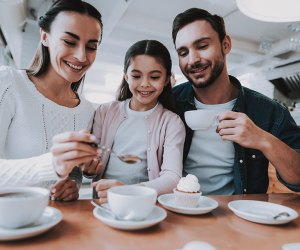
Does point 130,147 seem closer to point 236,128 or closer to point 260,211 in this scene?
point 236,128

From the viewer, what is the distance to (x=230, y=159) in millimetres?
1761

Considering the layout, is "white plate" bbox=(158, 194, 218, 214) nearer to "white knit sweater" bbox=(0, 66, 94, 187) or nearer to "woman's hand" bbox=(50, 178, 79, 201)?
"woman's hand" bbox=(50, 178, 79, 201)

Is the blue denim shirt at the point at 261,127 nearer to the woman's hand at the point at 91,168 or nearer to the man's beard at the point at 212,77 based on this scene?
the man's beard at the point at 212,77

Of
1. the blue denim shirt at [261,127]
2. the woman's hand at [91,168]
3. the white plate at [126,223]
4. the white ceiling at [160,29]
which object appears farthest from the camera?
the white ceiling at [160,29]

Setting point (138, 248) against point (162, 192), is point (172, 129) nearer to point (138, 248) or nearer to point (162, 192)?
point (162, 192)

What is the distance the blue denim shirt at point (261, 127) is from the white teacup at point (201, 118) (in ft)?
1.80

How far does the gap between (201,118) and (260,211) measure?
412mm

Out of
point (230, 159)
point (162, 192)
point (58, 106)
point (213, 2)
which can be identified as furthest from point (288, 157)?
point (213, 2)

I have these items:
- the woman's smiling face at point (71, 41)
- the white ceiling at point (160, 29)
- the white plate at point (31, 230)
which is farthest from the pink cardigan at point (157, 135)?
the white ceiling at point (160, 29)

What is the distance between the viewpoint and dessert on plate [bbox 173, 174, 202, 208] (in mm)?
986

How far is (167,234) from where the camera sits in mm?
744

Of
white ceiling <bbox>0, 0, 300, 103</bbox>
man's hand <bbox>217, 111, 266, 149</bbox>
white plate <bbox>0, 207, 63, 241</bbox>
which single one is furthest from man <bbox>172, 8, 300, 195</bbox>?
white ceiling <bbox>0, 0, 300, 103</bbox>

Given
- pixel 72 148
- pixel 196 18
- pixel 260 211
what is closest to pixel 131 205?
pixel 72 148

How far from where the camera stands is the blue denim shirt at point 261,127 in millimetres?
1700
